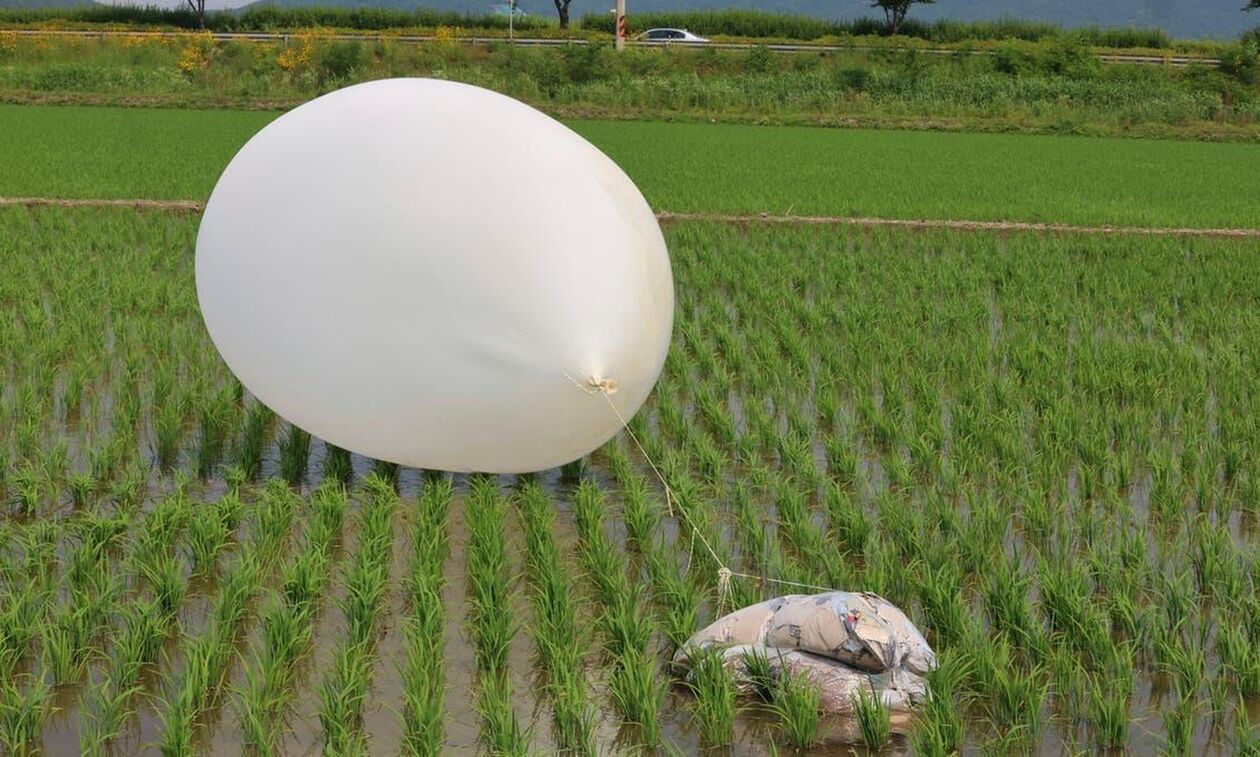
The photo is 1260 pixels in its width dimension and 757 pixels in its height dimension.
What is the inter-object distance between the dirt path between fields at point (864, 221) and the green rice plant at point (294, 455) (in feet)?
23.1

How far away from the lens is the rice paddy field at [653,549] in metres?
3.41

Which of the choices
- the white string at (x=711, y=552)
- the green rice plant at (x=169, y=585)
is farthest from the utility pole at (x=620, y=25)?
the green rice plant at (x=169, y=585)

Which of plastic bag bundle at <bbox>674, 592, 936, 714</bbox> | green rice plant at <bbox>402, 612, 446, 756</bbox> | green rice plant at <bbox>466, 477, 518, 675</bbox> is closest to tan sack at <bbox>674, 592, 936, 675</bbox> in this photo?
plastic bag bundle at <bbox>674, 592, 936, 714</bbox>

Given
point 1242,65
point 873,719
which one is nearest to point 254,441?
point 873,719

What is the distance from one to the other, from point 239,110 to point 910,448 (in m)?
20.1

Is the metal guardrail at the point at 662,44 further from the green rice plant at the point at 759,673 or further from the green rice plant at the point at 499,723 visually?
the green rice plant at the point at 499,723

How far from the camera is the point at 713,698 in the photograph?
342cm

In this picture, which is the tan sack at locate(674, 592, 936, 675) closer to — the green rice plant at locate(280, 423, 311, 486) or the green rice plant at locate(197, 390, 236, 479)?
the green rice plant at locate(280, 423, 311, 486)

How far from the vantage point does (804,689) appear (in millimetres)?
3402

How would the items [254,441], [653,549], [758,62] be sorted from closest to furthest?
1. [653,549]
2. [254,441]
3. [758,62]

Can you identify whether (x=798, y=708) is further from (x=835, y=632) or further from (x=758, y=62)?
(x=758, y=62)

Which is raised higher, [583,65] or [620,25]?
[620,25]

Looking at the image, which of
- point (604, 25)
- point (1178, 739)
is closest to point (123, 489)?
point (1178, 739)

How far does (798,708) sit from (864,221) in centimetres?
944
